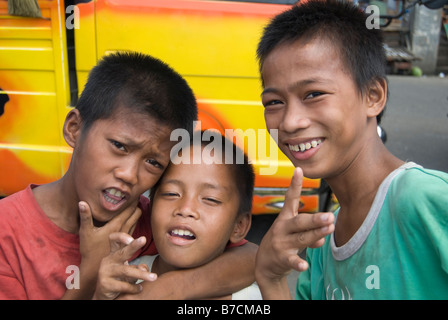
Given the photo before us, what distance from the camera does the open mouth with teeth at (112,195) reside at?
140 cm

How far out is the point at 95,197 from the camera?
1.40 metres

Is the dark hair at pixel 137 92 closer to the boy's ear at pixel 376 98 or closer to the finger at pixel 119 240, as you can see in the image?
the finger at pixel 119 240

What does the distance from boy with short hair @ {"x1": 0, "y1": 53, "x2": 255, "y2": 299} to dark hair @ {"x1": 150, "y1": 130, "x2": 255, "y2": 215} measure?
10cm

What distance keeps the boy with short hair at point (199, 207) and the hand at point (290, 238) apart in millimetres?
306

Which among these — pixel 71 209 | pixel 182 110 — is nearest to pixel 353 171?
pixel 182 110

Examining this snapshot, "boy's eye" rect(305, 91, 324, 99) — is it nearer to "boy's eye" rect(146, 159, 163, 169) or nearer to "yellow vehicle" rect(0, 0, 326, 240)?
"boy's eye" rect(146, 159, 163, 169)

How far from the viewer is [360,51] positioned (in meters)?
1.33

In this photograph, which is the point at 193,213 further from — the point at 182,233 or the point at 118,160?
the point at 118,160

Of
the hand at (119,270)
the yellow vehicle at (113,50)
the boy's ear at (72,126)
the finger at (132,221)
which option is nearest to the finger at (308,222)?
the hand at (119,270)

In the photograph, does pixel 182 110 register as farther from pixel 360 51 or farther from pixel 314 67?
pixel 360 51

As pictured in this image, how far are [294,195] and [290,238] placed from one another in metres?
0.10

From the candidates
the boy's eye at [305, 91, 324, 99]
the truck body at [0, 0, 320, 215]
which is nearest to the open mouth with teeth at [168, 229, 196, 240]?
the boy's eye at [305, 91, 324, 99]

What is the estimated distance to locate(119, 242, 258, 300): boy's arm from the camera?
1.34 meters
